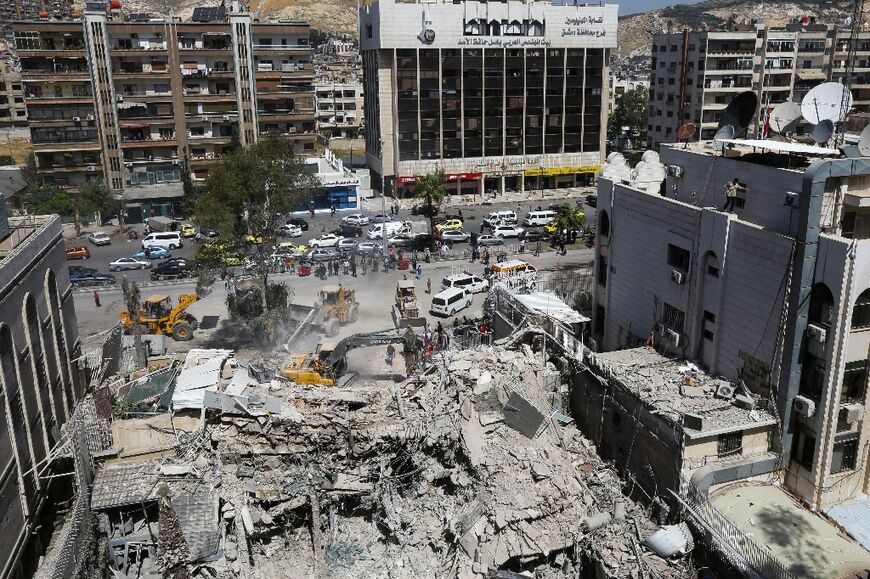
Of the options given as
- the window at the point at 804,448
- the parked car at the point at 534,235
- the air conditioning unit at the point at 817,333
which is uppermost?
the air conditioning unit at the point at 817,333

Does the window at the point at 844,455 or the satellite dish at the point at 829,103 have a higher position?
the satellite dish at the point at 829,103

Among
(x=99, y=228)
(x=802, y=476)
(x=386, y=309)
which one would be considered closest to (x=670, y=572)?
(x=802, y=476)

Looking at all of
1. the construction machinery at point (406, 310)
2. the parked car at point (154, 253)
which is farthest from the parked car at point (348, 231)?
the construction machinery at point (406, 310)

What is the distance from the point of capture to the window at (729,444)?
20913 mm

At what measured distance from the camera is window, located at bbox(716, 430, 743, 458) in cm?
2091

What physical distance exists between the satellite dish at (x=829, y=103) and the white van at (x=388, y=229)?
120ft

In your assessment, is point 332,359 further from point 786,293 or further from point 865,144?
point 865,144

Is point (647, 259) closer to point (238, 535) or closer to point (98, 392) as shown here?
point (238, 535)

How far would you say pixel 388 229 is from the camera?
58250 mm

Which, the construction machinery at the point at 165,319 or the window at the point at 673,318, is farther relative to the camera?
the construction machinery at the point at 165,319

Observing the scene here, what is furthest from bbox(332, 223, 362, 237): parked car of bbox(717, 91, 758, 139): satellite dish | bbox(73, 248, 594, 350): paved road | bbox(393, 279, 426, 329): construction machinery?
bbox(717, 91, 758, 139): satellite dish

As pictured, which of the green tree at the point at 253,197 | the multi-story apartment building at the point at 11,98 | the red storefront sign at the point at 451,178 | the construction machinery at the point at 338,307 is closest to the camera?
the green tree at the point at 253,197

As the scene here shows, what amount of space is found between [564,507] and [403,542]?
4.83 metres

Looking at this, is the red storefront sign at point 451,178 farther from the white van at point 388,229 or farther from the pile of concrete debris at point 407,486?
the pile of concrete debris at point 407,486
